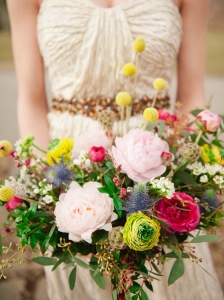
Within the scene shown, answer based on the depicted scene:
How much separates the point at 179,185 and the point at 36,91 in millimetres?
584

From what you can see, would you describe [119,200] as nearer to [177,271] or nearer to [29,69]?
[177,271]

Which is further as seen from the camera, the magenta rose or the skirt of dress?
the skirt of dress

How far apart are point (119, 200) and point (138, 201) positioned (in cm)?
3

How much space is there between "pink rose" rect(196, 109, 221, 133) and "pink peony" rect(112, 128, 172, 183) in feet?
0.35

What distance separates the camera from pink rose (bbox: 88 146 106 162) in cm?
51

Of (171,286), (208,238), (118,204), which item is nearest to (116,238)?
(118,204)

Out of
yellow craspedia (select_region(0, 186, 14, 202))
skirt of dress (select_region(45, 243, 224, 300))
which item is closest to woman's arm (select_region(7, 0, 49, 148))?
skirt of dress (select_region(45, 243, 224, 300))

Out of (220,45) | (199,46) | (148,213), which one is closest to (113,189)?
(148,213)

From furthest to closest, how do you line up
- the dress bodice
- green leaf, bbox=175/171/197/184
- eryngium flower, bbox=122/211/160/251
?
the dress bodice < green leaf, bbox=175/171/197/184 < eryngium flower, bbox=122/211/160/251

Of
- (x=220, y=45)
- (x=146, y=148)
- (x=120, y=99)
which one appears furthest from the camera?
(x=220, y=45)

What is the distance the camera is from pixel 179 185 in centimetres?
59

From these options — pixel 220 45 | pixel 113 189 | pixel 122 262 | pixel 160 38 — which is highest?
pixel 160 38

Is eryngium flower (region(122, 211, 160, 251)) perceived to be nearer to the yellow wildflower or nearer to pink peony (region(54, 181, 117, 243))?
pink peony (region(54, 181, 117, 243))

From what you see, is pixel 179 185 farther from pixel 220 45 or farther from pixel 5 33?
pixel 5 33
